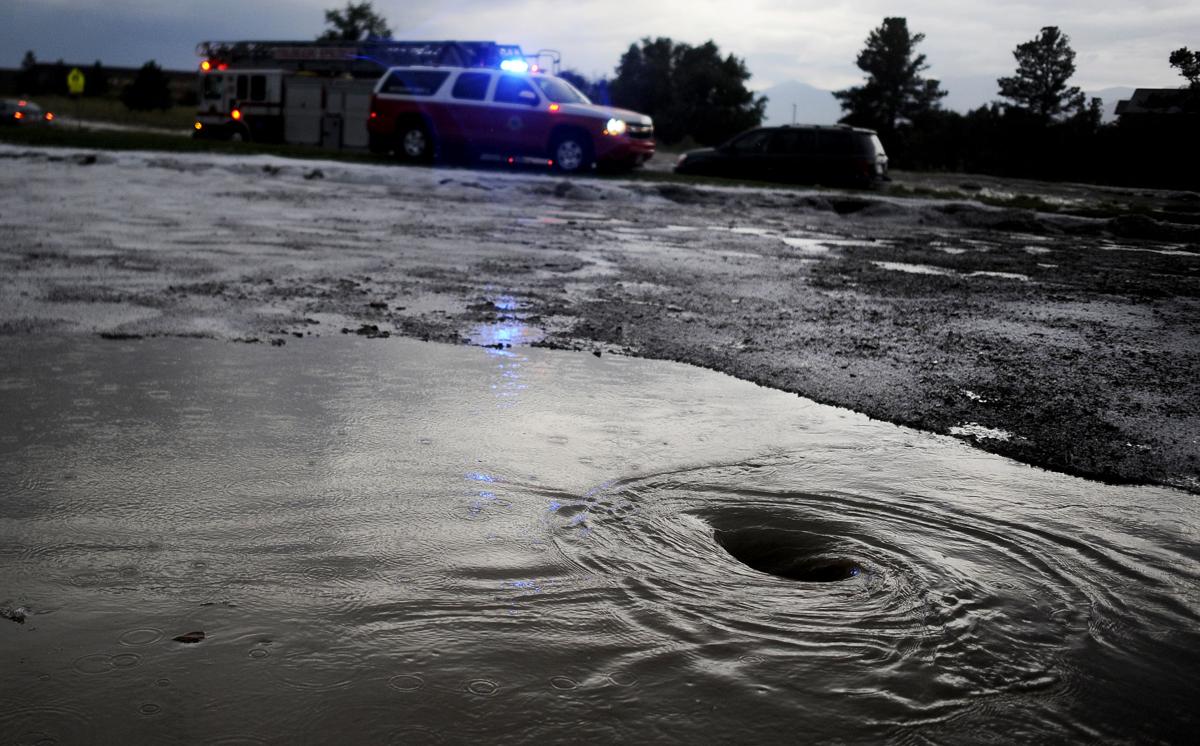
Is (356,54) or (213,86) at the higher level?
(356,54)

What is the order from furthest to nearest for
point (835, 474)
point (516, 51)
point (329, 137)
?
point (329, 137) → point (516, 51) → point (835, 474)

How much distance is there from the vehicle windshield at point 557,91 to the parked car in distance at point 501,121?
18 mm

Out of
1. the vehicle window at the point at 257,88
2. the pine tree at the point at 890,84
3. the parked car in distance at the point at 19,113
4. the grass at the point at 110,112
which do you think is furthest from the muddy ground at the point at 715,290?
the pine tree at the point at 890,84

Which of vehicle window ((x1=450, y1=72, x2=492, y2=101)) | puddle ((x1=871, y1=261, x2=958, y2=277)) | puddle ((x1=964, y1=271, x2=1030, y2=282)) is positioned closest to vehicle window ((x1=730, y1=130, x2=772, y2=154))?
vehicle window ((x1=450, y1=72, x2=492, y2=101))

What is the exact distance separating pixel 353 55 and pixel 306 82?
4.88ft

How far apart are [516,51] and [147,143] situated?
836 centimetres

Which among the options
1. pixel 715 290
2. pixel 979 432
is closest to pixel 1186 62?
pixel 715 290

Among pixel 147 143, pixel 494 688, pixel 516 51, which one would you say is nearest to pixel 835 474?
pixel 494 688

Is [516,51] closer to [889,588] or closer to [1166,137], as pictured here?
[1166,137]

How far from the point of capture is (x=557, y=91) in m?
18.9

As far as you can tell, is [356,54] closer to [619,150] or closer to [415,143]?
[415,143]

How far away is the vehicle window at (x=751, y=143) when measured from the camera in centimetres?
1942

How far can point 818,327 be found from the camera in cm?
545

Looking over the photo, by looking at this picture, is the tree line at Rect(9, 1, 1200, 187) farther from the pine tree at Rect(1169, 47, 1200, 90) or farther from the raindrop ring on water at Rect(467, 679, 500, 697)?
the raindrop ring on water at Rect(467, 679, 500, 697)
